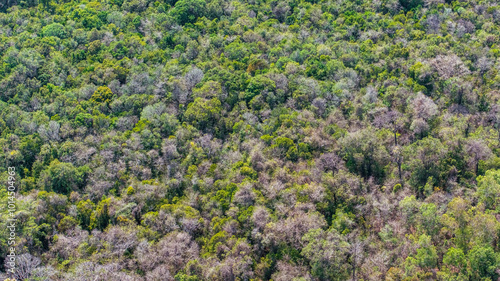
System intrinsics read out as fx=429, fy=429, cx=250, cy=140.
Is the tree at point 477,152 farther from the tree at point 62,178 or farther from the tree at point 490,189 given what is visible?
the tree at point 62,178

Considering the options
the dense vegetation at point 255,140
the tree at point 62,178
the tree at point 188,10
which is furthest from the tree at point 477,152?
the tree at point 188,10

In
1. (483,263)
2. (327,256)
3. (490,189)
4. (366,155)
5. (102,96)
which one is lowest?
(102,96)

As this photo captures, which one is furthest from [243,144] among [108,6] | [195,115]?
[108,6]

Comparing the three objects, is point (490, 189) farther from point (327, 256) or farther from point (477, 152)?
point (327, 256)

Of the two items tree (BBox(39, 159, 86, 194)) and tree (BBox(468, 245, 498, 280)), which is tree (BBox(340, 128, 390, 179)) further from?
tree (BBox(39, 159, 86, 194))

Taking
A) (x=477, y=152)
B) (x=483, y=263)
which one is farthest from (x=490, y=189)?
(x=483, y=263)

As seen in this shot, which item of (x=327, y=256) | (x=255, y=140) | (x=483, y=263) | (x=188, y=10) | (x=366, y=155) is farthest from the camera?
(x=188, y=10)

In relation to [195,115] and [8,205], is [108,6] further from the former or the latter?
[8,205]

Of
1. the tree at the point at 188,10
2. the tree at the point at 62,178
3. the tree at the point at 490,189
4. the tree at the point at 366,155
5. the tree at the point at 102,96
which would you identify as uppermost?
the tree at the point at 188,10
